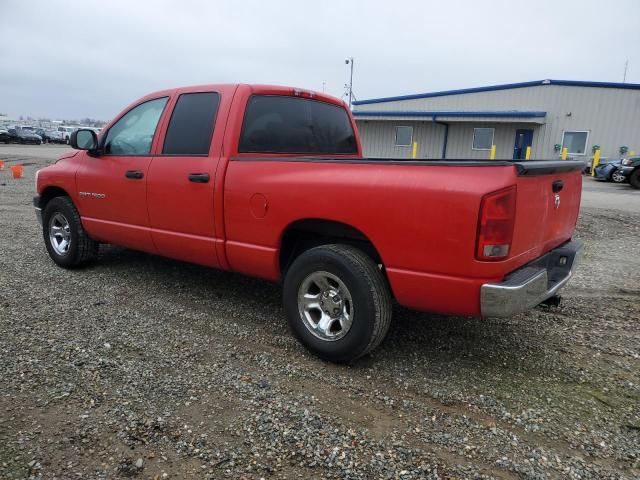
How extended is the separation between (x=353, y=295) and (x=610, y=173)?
19.3 metres

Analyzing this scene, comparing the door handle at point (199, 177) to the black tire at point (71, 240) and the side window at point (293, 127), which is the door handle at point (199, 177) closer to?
the side window at point (293, 127)

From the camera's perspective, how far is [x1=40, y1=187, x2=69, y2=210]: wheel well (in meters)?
5.48

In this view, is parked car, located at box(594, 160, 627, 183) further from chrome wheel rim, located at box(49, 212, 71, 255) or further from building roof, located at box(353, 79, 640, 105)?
chrome wheel rim, located at box(49, 212, 71, 255)

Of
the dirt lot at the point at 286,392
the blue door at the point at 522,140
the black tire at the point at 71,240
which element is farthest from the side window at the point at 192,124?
the blue door at the point at 522,140

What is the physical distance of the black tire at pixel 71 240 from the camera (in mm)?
5203

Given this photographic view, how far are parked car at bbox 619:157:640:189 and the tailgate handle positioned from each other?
51.7 feet

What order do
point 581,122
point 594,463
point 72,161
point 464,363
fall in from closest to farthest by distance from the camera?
point 594,463
point 464,363
point 72,161
point 581,122

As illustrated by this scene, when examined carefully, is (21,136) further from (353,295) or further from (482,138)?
(353,295)

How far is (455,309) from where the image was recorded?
2.86m

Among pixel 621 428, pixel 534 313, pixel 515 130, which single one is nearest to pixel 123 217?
pixel 534 313

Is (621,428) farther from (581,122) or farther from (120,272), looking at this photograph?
(581,122)

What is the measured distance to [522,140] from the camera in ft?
84.4

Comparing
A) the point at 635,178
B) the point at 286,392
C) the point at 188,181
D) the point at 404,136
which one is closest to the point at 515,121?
the point at 404,136

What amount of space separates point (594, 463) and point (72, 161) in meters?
5.35
